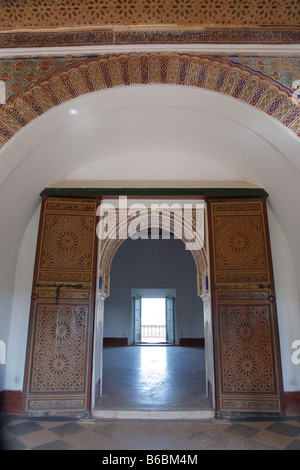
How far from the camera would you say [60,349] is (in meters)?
3.19

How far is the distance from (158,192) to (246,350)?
1.82 metres

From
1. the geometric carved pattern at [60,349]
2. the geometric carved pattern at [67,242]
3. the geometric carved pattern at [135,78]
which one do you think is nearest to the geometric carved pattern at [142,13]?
the geometric carved pattern at [135,78]

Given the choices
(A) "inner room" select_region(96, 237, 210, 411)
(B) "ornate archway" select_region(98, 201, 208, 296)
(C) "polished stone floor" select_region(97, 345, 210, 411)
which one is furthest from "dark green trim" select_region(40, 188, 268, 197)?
(A) "inner room" select_region(96, 237, 210, 411)

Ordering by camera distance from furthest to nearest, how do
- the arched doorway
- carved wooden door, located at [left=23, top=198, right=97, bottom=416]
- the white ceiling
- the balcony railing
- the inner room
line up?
1. the balcony railing
2. the inner room
3. the arched doorway
4. carved wooden door, located at [left=23, top=198, right=97, bottom=416]
5. the white ceiling

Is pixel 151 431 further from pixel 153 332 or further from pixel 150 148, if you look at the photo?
pixel 153 332

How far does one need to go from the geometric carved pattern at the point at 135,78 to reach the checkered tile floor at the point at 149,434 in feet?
7.85

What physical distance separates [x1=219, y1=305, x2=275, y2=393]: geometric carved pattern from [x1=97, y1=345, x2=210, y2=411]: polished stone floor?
439 millimetres

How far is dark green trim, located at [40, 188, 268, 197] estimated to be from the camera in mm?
3504

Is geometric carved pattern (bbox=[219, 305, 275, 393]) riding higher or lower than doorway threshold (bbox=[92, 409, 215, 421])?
higher

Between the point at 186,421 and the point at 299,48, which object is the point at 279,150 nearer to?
the point at 299,48

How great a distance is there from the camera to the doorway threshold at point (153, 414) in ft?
10.2

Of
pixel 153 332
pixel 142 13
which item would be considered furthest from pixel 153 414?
pixel 153 332

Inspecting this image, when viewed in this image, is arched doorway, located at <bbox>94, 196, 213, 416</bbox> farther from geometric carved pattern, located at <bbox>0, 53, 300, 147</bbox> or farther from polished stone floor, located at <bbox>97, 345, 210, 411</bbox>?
geometric carved pattern, located at <bbox>0, 53, 300, 147</bbox>

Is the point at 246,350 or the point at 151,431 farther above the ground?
the point at 246,350
